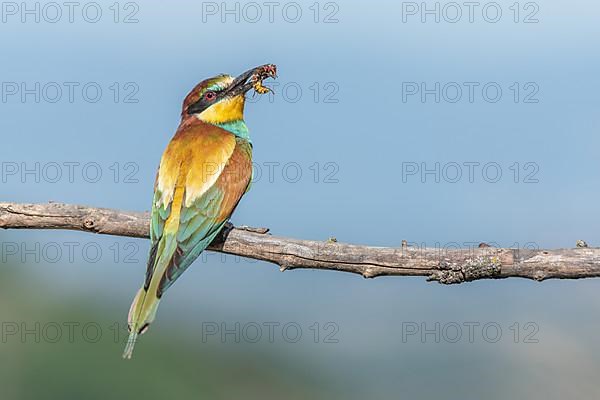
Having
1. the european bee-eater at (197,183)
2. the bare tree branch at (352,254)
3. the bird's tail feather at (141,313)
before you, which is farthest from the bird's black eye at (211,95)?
the bird's tail feather at (141,313)

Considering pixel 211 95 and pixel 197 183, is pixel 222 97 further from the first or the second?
pixel 197 183

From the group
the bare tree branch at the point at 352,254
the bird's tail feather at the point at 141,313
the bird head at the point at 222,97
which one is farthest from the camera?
the bird head at the point at 222,97

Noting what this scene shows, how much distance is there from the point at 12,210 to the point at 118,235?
1.74 ft

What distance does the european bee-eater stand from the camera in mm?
3742

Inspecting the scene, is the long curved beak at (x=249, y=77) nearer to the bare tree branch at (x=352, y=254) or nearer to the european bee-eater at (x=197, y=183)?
the european bee-eater at (x=197, y=183)

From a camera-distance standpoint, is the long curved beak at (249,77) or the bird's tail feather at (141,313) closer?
the bird's tail feather at (141,313)

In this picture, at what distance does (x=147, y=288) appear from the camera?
3715mm

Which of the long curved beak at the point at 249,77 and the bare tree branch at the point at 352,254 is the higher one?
the long curved beak at the point at 249,77

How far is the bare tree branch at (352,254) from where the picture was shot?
10.6 feet

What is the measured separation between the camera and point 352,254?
345 centimetres

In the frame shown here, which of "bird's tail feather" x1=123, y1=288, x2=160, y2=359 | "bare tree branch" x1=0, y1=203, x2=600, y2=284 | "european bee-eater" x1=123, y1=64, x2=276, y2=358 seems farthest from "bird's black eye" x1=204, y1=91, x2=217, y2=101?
"bird's tail feather" x1=123, y1=288, x2=160, y2=359

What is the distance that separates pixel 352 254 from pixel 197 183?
105cm

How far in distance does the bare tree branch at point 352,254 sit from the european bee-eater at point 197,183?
0.41 ft

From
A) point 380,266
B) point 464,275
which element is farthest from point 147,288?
point 464,275
